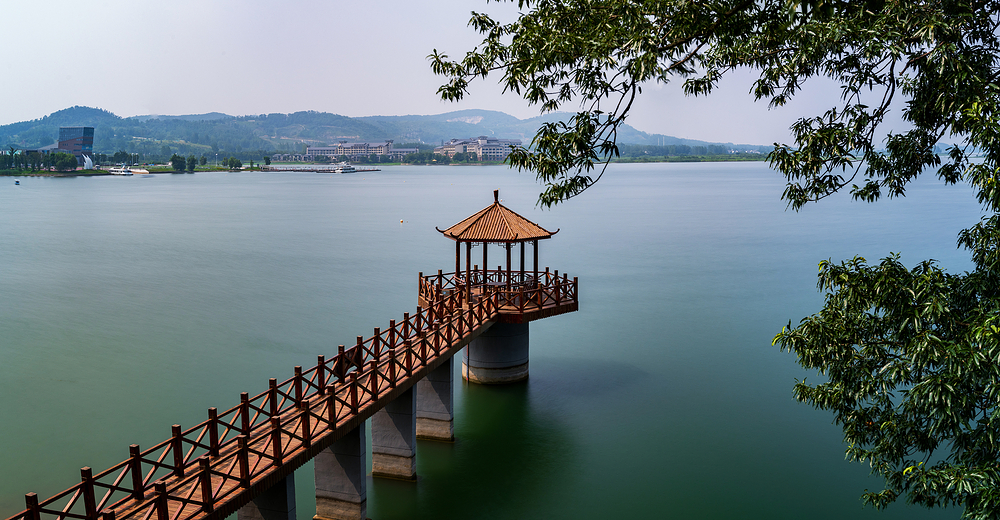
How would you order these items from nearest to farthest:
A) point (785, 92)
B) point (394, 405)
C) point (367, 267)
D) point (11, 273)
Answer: point (785, 92) < point (394, 405) < point (11, 273) < point (367, 267)

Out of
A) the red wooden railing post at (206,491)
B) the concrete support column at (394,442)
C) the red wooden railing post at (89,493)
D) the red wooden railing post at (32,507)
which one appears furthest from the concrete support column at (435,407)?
the red wooden railing post at (32,507)

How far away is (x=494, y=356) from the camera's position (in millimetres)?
20828

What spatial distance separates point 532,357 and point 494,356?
4984mm

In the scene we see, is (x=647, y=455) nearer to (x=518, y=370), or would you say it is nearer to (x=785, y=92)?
(x=518, y=370)

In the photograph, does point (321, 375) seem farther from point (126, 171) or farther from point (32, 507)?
point (126, 171)

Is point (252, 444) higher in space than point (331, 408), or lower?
lower

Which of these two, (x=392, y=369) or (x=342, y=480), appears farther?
(x=392, y=369)

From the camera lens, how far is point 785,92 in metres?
11.2

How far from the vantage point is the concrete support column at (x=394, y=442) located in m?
14.8

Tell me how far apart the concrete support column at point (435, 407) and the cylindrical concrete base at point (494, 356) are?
3374 mm

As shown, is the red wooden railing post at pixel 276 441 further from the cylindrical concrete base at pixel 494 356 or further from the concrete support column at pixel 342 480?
the cylindrical concrete base at pixel 494 356

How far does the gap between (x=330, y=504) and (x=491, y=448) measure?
5.31 metres

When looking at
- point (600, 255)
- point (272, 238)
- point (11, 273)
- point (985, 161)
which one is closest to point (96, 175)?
point (272, 238)

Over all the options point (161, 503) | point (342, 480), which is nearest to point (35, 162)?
point (342, 480)
